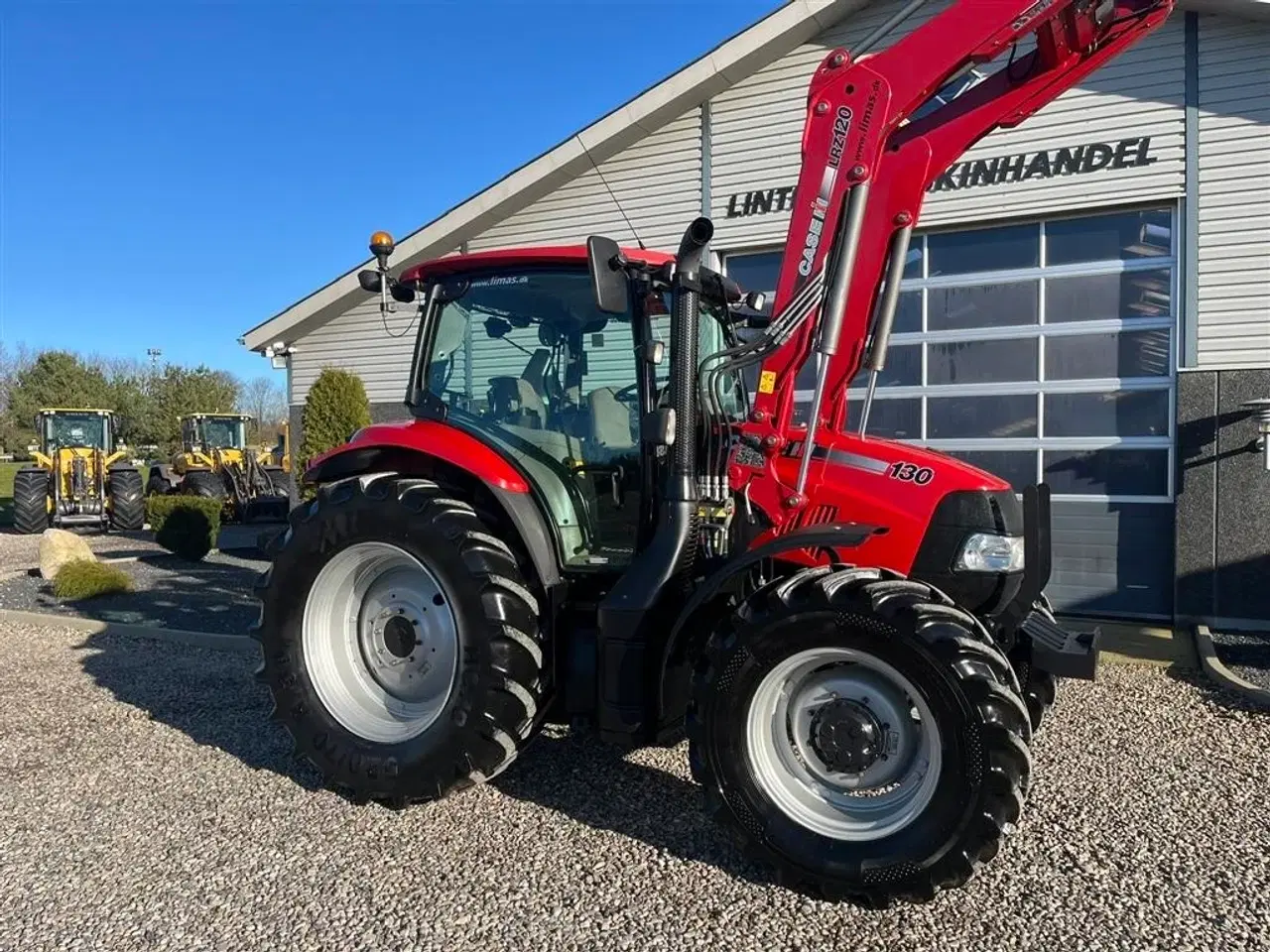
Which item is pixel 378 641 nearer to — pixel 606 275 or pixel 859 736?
pixel 606 275

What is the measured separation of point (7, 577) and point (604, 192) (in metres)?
8.44

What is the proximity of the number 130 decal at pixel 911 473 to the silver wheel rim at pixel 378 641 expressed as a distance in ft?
6.48

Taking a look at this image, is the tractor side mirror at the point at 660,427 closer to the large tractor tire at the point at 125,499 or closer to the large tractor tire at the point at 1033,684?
the large tractor tire at the point at 1033,684

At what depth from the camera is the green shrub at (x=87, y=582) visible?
874 cm

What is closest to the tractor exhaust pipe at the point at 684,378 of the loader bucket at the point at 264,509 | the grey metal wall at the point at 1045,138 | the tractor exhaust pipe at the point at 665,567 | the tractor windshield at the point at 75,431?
the tractor exhaust pipe at the point at 665,567

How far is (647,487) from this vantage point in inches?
147

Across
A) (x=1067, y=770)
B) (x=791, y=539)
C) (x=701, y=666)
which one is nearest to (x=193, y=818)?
(x=701, y=666)

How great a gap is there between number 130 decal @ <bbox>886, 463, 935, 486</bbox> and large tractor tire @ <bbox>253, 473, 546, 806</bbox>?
152 centimetres

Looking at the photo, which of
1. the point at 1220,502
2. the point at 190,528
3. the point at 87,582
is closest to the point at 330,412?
→ the point at 190,528

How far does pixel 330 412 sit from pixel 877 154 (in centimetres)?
863

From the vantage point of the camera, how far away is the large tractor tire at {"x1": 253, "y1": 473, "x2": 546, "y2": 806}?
356cm

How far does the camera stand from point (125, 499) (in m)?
17.3

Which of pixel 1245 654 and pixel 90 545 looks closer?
pixel 1245 654

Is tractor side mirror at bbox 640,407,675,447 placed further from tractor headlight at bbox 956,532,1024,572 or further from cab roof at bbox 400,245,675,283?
tractor headlight at bbox 956,532,1024,572
